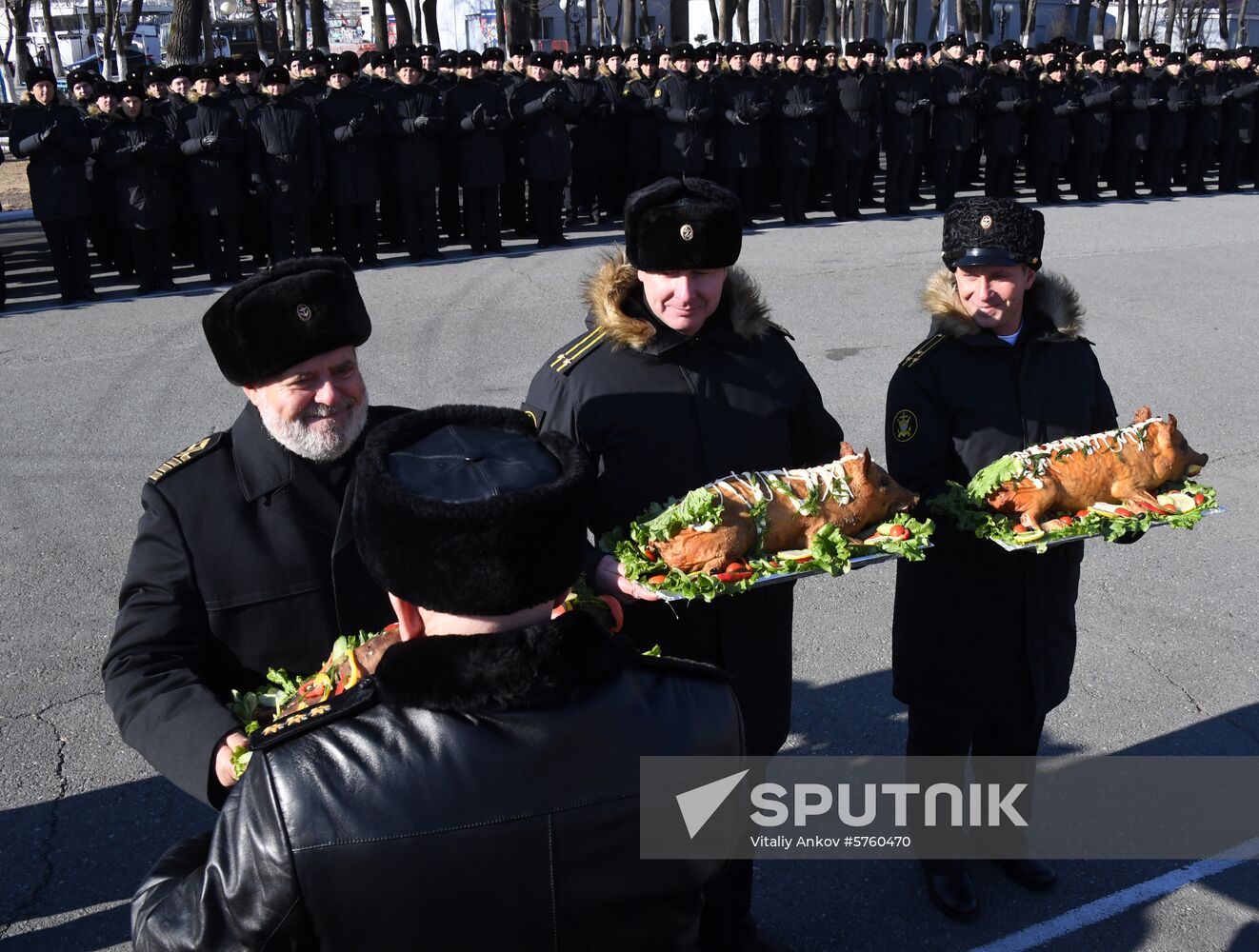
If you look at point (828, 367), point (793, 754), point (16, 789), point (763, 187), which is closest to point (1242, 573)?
point (793, 754)

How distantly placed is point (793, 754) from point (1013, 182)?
15855 millimetres

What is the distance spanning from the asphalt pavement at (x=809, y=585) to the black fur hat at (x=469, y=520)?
0.46m

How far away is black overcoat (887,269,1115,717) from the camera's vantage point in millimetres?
3600

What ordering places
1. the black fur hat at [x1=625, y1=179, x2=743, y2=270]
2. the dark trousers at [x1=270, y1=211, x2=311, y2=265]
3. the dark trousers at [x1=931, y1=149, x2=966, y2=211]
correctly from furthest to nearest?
the dark trousers at [x1=931, y1=149, x2=966, y2=211], the dark trousers at [x1=270, y1=211, x2=311, y2=265], the black fur hat at [x1=625, y1=179, x2=743, y2=270]

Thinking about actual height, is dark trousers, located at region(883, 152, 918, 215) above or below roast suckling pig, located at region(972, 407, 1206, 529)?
below

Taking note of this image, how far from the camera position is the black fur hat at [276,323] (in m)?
2.52

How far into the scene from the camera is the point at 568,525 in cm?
182

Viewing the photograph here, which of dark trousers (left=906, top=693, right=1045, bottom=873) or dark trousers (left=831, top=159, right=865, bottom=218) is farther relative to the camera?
dark trousers (left=831, top=159, right=865, bottom=218)

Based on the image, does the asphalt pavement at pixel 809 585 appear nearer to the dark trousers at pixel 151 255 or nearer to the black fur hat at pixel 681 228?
the dark trousers at pixel 151 255

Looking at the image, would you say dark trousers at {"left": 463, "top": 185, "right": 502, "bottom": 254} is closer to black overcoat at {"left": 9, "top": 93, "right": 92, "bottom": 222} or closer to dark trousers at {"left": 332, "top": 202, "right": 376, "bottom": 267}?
dark trousers at {"left": 332, "top": 202, "right": 376, "bottom": 267}

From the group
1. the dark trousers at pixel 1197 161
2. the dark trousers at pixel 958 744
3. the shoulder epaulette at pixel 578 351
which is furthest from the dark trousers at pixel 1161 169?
the shoulder epaulette at pixel 578 351

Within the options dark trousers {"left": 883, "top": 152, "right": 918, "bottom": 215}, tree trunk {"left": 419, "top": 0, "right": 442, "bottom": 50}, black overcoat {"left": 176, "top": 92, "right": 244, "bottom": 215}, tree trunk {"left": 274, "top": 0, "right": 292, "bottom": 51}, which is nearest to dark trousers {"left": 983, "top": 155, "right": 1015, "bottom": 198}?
dark trousers {"left": 883, "top": 152, "right": 918, "bottom": 215}

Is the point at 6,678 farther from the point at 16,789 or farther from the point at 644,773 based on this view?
the point at 644,773

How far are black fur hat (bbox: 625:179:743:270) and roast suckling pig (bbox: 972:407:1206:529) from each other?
104 centimetres
